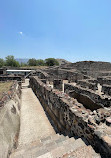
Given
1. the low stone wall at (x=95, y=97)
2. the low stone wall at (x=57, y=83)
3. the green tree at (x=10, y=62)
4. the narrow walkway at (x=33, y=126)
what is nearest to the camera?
the narrow walkway at (x=33, y=126)

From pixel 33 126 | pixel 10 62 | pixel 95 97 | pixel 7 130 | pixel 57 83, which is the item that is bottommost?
pixel 33 126

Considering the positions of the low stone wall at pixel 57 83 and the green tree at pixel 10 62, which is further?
the green tree at pixel 10 62

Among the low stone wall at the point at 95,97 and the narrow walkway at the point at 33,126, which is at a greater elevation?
the low stone wall at the point at 95,97

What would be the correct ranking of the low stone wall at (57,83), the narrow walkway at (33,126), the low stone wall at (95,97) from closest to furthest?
the narrow walkway at (33,126) < the low stone wall at (95,97) < the low stone wall at (57,83)

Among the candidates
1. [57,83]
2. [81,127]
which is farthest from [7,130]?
[57,83]

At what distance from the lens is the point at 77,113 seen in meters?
3.11

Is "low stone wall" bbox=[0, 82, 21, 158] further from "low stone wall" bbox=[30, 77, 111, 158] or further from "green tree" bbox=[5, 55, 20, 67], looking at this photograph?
"green tree" bbox=[5, 55, 20, 67]

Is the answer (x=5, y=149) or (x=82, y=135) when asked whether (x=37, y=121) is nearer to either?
(x=5, y=149)

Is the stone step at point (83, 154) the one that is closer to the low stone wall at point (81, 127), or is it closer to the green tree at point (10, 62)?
the low stone wall at point (81, 127)

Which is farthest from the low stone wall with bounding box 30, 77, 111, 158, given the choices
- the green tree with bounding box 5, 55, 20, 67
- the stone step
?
the green tree with bounding box 5, 55, 20, 67

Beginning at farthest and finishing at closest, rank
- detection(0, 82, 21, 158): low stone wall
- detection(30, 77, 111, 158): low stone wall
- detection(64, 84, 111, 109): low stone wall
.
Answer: detection(64, 84, 111, 109): low stone wall → detection(0, 82, 21, 158): low stone wall → detection(30, 77, 111, 158): low stone wall

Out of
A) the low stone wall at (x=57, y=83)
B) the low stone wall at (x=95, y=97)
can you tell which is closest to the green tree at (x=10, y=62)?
the low stone wall at (x=57, y=83)

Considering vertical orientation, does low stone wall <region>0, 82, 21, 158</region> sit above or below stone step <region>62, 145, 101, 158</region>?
below

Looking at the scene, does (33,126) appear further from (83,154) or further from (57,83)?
(57,83)
